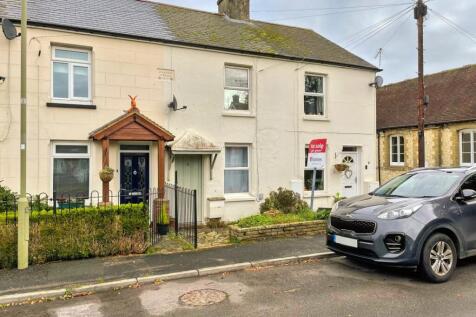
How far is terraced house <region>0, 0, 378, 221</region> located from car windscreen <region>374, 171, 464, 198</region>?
5.44m

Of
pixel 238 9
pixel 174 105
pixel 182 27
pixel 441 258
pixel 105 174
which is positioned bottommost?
pixel 441 258

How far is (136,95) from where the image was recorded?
10.7 metres

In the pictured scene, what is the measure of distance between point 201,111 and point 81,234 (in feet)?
17.8

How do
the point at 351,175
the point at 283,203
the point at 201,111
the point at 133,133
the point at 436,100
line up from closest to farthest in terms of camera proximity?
the point at 133,133 → the point at 201,111 → the point at 283,203 → the point at 351,175 → the point at 436,100

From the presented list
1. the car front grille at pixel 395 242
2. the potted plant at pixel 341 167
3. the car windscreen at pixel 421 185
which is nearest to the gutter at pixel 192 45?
the potted plant at pixel 341 167

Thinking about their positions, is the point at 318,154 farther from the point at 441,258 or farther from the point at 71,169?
the point at 71,169

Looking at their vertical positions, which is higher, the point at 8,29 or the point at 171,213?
the point at 8,29

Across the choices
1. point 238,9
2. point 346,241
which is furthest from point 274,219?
point 238,9

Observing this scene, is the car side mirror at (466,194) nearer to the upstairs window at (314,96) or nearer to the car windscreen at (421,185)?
the car windscreen at (421,185)

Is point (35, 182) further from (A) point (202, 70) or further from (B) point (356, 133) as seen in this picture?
(B) point (356, 133)

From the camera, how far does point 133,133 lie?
10.1m

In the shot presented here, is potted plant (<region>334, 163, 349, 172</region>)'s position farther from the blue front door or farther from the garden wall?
the blue front door

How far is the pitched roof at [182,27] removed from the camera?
33.8 feet

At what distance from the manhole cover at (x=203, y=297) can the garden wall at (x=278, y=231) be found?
3.12m
